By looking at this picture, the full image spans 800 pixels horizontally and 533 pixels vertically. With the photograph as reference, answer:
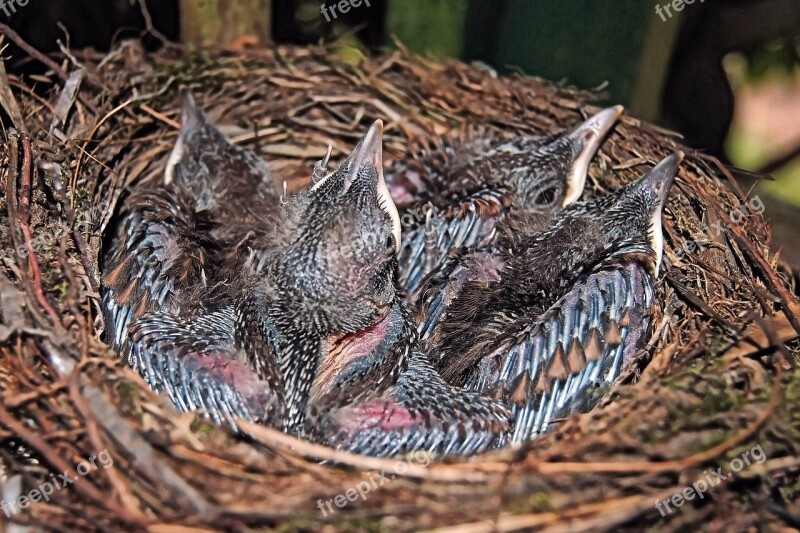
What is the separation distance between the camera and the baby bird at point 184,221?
1693 millimetres

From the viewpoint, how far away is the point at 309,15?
2.71m

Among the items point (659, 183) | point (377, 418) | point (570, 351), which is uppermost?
point (659, 183)

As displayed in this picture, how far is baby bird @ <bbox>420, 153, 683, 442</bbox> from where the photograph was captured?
1.58m

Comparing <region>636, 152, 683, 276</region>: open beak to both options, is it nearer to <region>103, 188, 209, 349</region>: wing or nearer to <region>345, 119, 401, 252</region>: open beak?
<region>345, 119, 401, 252</region>: open beak

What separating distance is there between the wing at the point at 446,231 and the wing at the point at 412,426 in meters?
0.49

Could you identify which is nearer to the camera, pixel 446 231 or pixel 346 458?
pixel 346 458

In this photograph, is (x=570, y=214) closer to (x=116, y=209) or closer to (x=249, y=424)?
(x=249, y=424)

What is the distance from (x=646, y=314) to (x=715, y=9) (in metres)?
1.33

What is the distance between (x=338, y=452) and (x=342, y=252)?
1.40 ft

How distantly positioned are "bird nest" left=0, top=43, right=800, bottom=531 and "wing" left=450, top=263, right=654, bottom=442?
7 cm

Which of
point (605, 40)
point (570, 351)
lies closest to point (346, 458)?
point (570, 351)

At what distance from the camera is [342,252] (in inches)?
57.3

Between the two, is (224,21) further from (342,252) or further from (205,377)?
(205,377)

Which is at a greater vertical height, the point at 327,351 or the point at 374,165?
the point at 374,165
